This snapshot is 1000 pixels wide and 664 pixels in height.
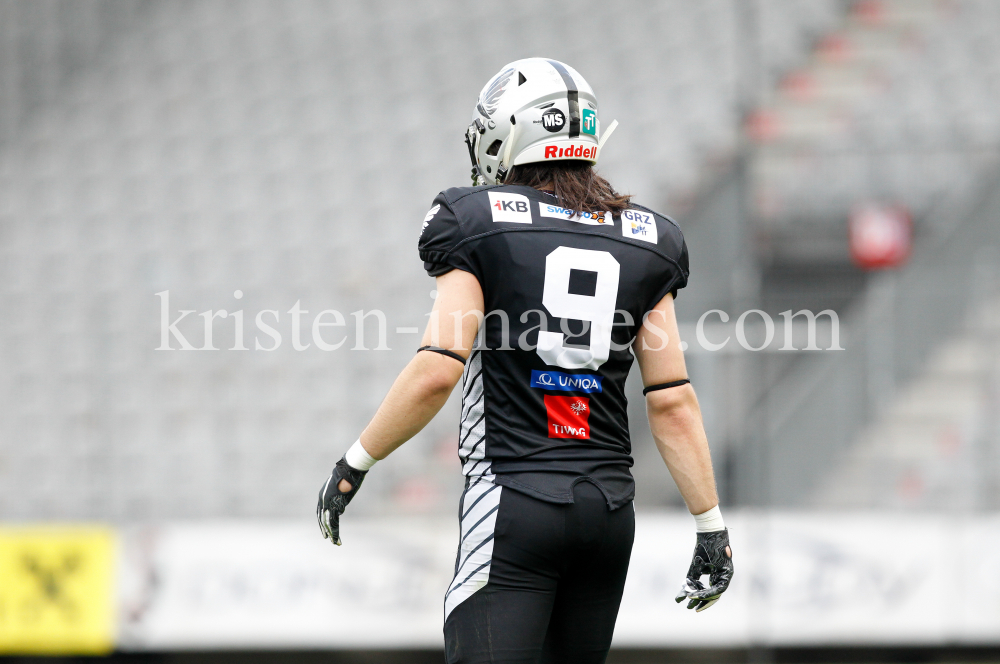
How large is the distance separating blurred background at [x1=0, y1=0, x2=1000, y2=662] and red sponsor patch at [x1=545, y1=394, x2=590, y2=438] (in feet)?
15.9

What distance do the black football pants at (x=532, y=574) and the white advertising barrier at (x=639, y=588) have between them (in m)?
4.74

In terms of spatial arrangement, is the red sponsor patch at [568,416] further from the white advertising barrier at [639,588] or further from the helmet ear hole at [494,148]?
the white advertising barrier at [639,588]

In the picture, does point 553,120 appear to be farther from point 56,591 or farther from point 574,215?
point 56,591

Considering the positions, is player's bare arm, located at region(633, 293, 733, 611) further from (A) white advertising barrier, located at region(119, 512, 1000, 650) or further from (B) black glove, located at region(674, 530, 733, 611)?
(A) white advertising barrier, located at region(119, 512, 1000, 650)

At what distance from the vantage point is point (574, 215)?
8.87 feet

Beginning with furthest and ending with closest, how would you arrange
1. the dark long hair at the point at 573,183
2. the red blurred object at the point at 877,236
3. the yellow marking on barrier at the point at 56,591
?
the red blurred object at the point at 877,236 < the yellow marking on barrier at the point at 56,591 < the dark long hair at the point at 573,183

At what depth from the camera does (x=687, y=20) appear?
11.6 meters

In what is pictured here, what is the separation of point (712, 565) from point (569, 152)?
1152 mm

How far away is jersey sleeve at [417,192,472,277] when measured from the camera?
103 inches

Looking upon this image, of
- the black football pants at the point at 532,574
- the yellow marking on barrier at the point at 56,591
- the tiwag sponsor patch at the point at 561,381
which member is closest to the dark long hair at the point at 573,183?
the tiwag sponsor patch at the point at 561,381

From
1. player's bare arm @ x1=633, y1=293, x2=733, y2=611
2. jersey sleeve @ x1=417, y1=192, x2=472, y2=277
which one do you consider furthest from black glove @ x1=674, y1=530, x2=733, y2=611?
jersey sleeve @ x1=417, y1=192, x2=472, y2=277

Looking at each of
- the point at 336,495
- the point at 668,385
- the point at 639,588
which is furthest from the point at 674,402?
the point at 639,588

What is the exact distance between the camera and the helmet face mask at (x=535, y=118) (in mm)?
2811

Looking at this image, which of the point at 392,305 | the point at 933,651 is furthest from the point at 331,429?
the point at 933,651
